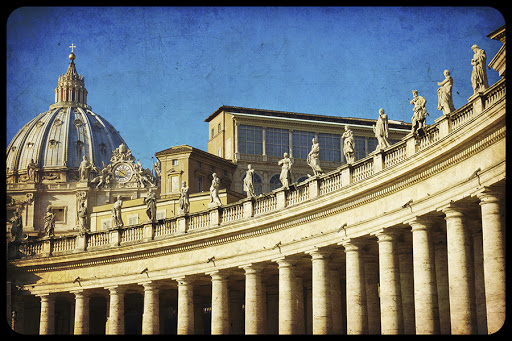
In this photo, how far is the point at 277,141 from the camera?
114 m

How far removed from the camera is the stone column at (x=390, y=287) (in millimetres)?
44156

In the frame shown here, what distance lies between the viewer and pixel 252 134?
114 m

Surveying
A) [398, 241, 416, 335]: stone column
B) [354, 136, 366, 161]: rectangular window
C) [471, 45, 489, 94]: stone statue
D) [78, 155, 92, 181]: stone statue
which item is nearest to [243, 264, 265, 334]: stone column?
[398, 241, 416, 335]: stone column

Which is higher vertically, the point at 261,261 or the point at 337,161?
the point at 337,161

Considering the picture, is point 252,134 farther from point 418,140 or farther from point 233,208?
point 418,140

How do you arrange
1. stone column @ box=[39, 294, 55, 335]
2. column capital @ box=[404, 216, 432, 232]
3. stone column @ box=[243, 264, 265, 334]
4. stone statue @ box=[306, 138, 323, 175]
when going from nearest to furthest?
column capital @ box=[404, 216, 432, 232]
stone statue @ box=[306, 138, 323, 175]
stone column @ box=[243, 264, 265, 334]
stone column @ box=[39, 294, 55, 335]

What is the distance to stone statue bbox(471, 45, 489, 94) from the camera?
128 ft

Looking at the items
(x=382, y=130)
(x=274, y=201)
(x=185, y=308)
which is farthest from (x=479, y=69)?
(x=185, y=308)

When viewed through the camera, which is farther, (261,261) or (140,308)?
(140,308)

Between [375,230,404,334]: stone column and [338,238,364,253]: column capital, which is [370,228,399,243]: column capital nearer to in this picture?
[375,230,404,334]: stone column

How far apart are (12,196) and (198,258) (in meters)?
134

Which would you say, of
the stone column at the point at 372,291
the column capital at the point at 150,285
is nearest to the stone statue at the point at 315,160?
the stone column at the point at 372,291

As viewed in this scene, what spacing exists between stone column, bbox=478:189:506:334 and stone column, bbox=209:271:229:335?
944 inches

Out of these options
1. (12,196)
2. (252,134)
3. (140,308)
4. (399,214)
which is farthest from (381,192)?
(12,196)
